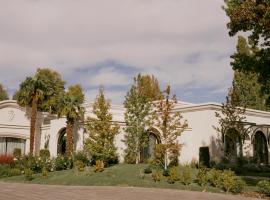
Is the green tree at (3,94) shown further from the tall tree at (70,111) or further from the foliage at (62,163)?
the foliage at (62,163)

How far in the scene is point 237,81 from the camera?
49.2m

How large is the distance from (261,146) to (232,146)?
5.35 meters

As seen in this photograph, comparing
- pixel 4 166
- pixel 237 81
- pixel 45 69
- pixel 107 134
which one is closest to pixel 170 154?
pixel 107 134

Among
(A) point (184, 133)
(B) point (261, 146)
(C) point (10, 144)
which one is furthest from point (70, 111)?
(B) point (261, 146)

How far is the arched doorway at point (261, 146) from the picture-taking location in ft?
117

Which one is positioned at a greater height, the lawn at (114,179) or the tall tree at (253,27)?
the tall tree at (253,27)

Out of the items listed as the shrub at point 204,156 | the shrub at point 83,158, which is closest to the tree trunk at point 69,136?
the shrub at point 83,158

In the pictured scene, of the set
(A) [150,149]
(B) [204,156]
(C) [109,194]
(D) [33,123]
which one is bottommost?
(C) [109,194]

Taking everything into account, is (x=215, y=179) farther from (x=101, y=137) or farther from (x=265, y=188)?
(x=101, y=137)

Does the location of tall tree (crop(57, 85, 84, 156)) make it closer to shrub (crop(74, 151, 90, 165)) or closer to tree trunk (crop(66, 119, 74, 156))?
tree trunk (crop(66, 119, 74, 156))

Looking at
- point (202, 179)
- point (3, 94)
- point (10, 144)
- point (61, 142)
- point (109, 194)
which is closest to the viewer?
point (109, 194)

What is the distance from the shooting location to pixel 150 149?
3319 centimetres

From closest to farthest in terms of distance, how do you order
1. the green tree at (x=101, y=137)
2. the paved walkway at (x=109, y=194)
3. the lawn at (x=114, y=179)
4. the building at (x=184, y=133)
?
1. the paved walkway at (x=109, y=194)
2. the lawn at (x=114, y=179)
3. the green tree at (x=101, y=137)
4. the building at (x=184, y=133)

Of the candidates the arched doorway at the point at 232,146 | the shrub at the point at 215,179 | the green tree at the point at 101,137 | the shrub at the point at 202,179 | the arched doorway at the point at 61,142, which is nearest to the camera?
the shrub at the point at 215,179
